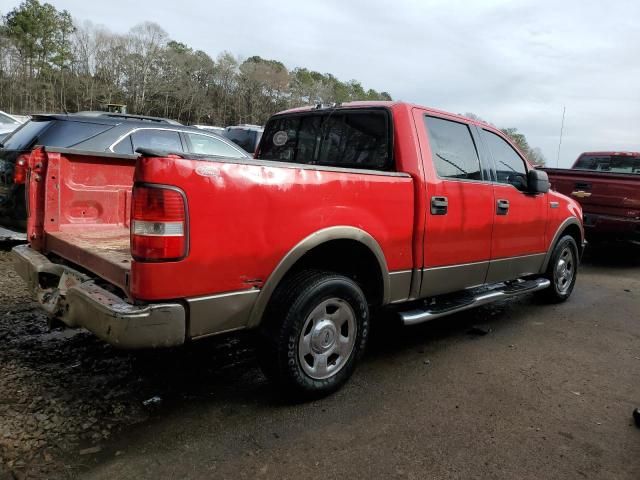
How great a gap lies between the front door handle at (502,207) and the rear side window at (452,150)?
0.33 meters

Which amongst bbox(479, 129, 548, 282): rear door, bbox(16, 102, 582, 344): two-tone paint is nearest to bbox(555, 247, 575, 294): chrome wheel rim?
bbox(479, 129, 548, 282): rear door

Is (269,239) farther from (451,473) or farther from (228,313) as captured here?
(451,473)

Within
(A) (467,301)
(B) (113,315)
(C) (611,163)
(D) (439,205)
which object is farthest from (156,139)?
(C) (611,163)

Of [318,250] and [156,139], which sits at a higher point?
[156,139]

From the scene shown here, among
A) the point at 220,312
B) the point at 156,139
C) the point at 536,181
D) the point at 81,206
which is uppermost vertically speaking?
the point at 156,139

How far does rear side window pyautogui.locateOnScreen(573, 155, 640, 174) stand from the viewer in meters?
10.0

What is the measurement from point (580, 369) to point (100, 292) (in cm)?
350

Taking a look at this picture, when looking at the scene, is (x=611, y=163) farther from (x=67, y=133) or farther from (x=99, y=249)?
(x=99, y=249)

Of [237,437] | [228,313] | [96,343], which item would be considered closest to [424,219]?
[228,313]

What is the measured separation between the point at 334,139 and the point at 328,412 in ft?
6.96

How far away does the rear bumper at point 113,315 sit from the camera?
7.74 feet

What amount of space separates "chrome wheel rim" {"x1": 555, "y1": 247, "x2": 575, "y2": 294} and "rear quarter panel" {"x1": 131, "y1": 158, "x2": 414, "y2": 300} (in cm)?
346

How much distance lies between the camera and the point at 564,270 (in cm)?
590

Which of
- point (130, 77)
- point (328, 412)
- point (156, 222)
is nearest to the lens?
point (156, 222)
